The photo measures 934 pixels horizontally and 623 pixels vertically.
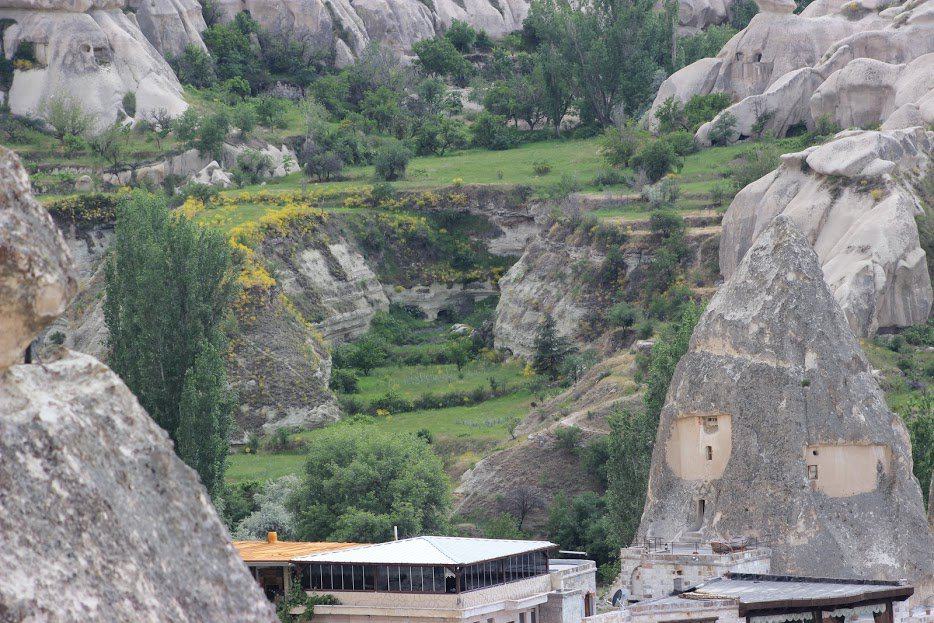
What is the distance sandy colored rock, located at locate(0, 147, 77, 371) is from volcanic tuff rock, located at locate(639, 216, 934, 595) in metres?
24.1

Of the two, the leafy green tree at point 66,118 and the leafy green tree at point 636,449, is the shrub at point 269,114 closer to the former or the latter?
the leafy green tree at point 66,118

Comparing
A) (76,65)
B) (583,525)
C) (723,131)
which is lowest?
(583,525)

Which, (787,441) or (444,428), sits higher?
(444,428)

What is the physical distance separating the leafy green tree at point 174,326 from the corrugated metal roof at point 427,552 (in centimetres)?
1238

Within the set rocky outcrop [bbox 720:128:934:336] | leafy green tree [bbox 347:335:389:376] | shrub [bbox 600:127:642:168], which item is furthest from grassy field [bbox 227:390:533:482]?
shrub [bbox 600:127:642:168]

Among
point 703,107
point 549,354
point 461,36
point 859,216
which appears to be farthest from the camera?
point 461,36

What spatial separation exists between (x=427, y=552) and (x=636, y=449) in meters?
15.9

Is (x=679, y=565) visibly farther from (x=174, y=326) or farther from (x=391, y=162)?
(x=391, y=162)

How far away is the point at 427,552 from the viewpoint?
36188 millimetres

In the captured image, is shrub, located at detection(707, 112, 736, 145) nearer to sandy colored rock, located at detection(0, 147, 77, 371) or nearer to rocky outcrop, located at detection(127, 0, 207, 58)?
rocky outcrop, located at detection(127, 0, 207, 58)

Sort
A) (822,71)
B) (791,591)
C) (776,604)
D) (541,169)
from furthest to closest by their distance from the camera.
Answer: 1. (541,169)
2. (822,71)
3. (791,591)
4. (776,604)

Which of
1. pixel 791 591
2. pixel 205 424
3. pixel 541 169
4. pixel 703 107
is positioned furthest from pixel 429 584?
pixel 703 107

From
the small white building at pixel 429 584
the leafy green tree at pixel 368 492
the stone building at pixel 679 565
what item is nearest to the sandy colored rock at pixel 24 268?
the small white building at pixel 429 584

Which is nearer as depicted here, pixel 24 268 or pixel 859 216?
pixel 24 268
